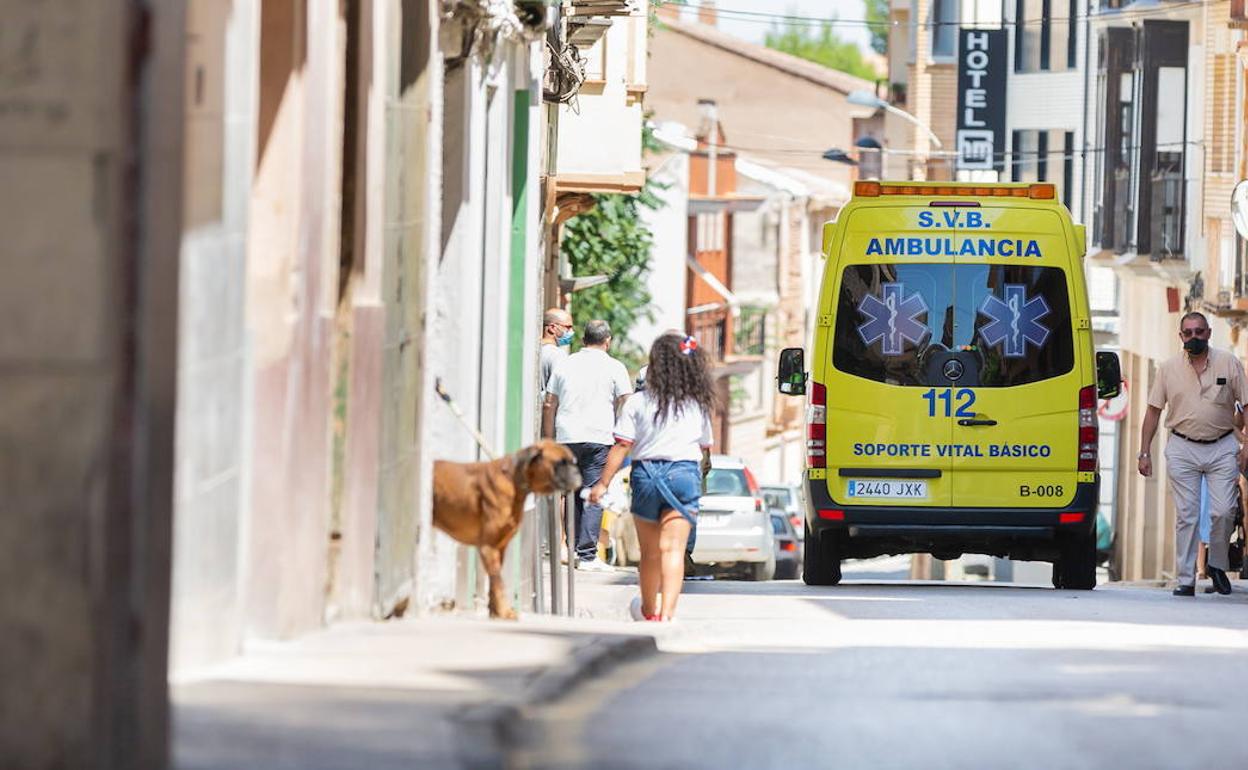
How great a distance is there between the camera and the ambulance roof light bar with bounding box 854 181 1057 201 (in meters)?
18.6

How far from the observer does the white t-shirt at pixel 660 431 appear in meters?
15.2

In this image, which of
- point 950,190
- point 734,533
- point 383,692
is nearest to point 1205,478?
point 950,190

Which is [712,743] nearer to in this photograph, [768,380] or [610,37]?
[610,37]

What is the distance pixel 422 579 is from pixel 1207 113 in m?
25.7

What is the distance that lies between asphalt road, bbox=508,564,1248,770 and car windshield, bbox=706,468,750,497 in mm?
18790

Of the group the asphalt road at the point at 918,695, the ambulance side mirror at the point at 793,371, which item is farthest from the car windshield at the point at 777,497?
the asphalt road at the point at 918,695

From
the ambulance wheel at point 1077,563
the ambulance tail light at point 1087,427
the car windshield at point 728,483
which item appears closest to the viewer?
the ambulance tail light at point 1087,427

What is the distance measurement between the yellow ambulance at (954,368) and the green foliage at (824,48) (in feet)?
378

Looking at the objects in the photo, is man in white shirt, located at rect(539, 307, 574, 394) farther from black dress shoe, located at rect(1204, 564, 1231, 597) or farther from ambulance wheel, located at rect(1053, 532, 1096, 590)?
black dress shoe, located at rect(1204, 564, 1231, 597)

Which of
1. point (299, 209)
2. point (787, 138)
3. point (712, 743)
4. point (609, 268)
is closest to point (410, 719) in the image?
point (712, 743)

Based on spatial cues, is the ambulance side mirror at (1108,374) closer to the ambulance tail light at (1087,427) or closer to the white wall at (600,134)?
the ambulance tail light at (1087,427)

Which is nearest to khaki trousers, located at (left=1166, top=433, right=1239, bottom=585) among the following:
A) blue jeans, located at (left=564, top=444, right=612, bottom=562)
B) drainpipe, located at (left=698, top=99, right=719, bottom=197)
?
blue jeans, located at (left=564, top=444, right=612, bottom=562)

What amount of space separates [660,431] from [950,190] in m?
4.23

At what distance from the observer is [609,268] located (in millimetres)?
38875
